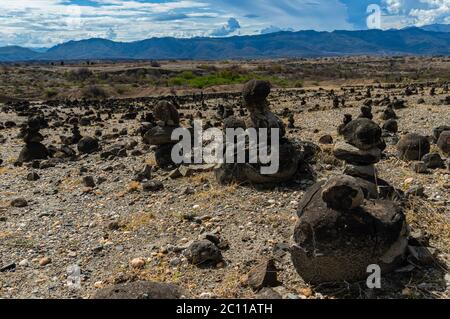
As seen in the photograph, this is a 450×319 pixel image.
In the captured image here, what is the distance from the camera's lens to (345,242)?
693 cm

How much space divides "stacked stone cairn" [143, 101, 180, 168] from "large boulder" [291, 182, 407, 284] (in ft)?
31.4

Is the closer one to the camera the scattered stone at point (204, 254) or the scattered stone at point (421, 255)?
the scattered stone at point (421, 255)

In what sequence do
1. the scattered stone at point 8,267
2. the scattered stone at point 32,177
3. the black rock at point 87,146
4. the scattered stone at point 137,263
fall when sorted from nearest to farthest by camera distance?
the scattered stone at point 137,263, the scattered stone at point 8,267, the scattered stone at point 32,177, the black rock at point 87,146

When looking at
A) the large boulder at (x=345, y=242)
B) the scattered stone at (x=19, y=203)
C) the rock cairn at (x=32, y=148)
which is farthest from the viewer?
the rock cairn at (x=32, y=148)

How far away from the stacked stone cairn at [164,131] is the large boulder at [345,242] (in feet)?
31.4

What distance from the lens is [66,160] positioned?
66.0 feet

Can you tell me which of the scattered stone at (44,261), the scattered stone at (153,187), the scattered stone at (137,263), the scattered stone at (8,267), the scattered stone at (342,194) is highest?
the scattered stone at (342,194)

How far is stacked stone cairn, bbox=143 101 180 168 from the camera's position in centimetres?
1633

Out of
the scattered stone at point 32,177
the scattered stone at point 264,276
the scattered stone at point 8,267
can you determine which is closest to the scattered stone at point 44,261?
the scattered stone at point 8,267

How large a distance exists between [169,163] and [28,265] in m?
7.54

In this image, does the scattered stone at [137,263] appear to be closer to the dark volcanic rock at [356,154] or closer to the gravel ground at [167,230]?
the gravel ground at [167,230]

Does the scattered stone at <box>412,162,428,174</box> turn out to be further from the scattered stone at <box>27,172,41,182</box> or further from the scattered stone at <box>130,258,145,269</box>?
the scattered stone at <box>27,172,41,182</box>

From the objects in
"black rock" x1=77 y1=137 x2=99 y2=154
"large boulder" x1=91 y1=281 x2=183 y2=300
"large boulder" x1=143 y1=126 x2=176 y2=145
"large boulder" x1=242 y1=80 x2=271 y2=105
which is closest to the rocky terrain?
"large boulder" x1=91 y1=281 x2=183 y2=300

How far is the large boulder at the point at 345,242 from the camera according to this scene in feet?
22.8
